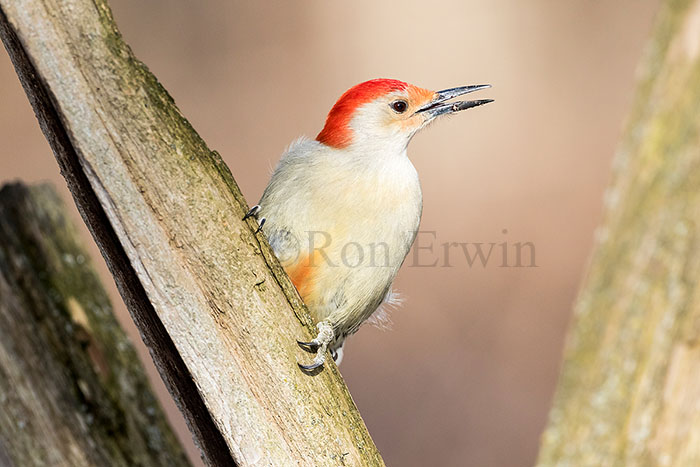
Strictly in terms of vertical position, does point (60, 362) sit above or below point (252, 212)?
below

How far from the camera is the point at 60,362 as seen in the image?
276cm

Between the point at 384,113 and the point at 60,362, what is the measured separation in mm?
1563

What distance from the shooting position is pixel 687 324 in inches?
45.0

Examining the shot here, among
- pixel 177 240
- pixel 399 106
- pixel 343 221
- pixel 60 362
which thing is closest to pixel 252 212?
pixel 177 240

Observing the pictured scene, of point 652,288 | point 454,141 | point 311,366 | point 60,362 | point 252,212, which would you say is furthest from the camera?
point 454,141

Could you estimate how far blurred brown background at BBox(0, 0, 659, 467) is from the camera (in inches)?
203

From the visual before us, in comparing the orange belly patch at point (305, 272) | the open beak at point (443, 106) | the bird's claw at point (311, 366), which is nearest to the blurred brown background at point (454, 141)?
the open beak at point (443, 106)

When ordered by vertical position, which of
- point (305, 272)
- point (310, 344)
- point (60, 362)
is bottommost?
Result: point (60, 362)

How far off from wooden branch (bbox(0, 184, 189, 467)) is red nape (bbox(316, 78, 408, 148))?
1145 millimetres

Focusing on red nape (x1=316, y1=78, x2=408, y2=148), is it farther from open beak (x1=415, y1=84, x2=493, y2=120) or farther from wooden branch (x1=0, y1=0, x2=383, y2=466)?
wooden branch (x1=0, y1=0, x2=383, y2=466)

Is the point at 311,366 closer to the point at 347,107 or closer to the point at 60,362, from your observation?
the point at 60,362

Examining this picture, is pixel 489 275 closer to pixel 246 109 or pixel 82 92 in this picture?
pixel 246 109

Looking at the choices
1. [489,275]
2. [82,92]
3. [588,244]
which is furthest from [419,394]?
[82,92]

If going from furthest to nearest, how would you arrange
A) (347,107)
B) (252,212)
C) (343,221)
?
1. (347,107)
2. (343,221)
3. (252,212)
